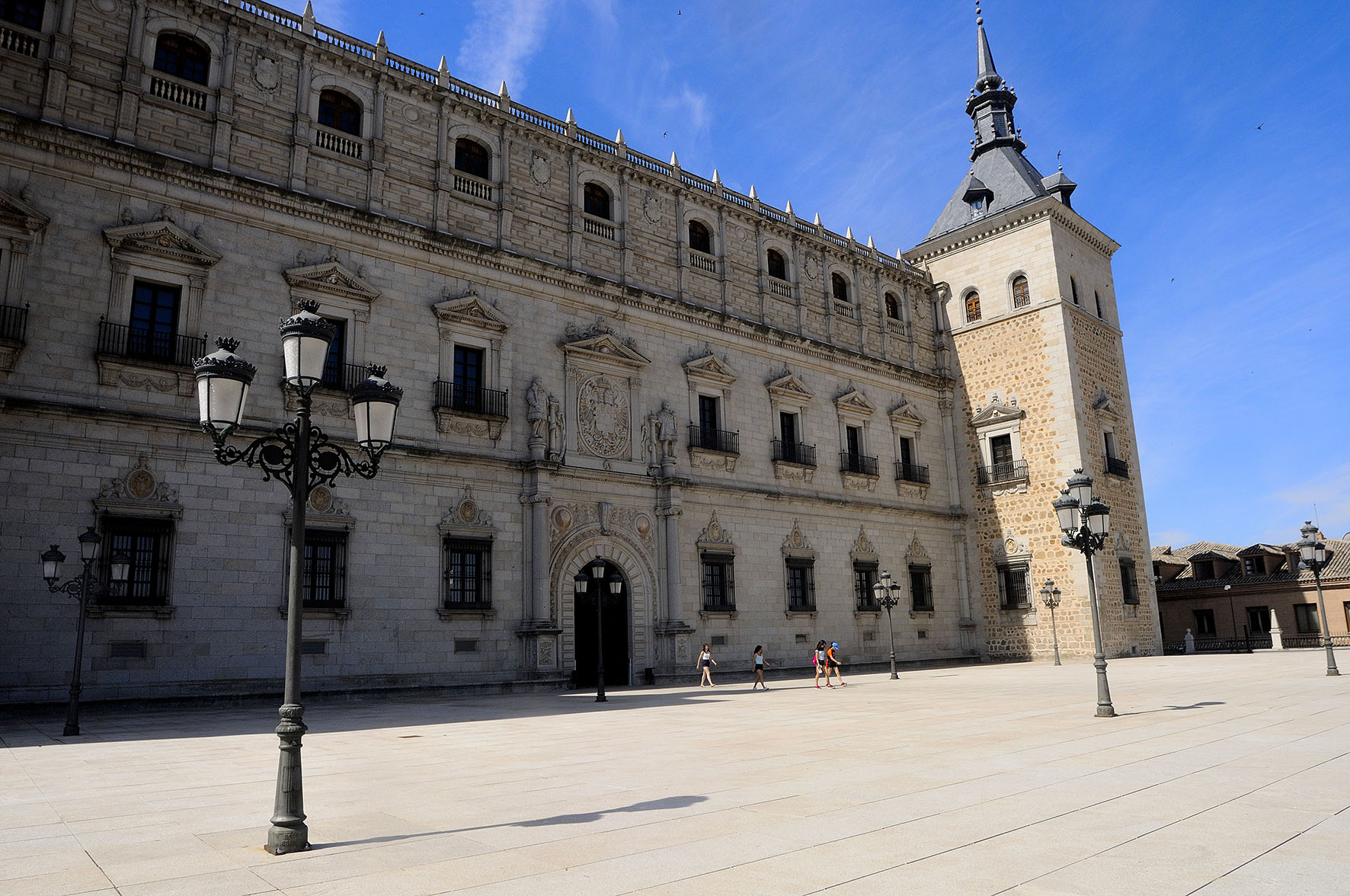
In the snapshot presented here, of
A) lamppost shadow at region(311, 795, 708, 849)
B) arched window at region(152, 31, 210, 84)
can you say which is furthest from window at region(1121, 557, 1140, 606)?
arched window at region(152, 31, 210, 84)

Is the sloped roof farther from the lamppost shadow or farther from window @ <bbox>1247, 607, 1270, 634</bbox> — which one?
the lamppost shadow

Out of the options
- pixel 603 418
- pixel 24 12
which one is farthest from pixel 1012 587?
pixel 24 12

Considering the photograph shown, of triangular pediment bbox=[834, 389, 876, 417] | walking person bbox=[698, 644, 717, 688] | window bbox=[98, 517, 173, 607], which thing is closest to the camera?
window bbox=[98, 517, 173, 607]

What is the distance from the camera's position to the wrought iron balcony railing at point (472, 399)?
71.4 feet

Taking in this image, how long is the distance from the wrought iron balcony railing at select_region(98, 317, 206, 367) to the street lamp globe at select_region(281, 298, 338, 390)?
13.0 metres

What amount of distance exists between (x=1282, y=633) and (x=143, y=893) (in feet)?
177

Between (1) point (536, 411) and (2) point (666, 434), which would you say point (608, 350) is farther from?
(1) point (536, 411)

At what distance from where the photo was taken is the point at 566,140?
2548 centimetres

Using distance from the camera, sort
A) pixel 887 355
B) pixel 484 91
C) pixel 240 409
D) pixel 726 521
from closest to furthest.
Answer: pixel 240 409 < pixel 484 91 < pixel 726 521 < pixel 887 355

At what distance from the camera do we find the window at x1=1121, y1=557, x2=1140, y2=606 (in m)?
33.5

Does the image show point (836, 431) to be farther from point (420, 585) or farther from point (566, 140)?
point (420, 585)

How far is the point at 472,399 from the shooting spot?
22.5 metres

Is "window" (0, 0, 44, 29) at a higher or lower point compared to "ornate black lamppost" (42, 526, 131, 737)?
higher

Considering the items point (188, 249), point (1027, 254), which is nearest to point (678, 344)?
point (188, 249)
